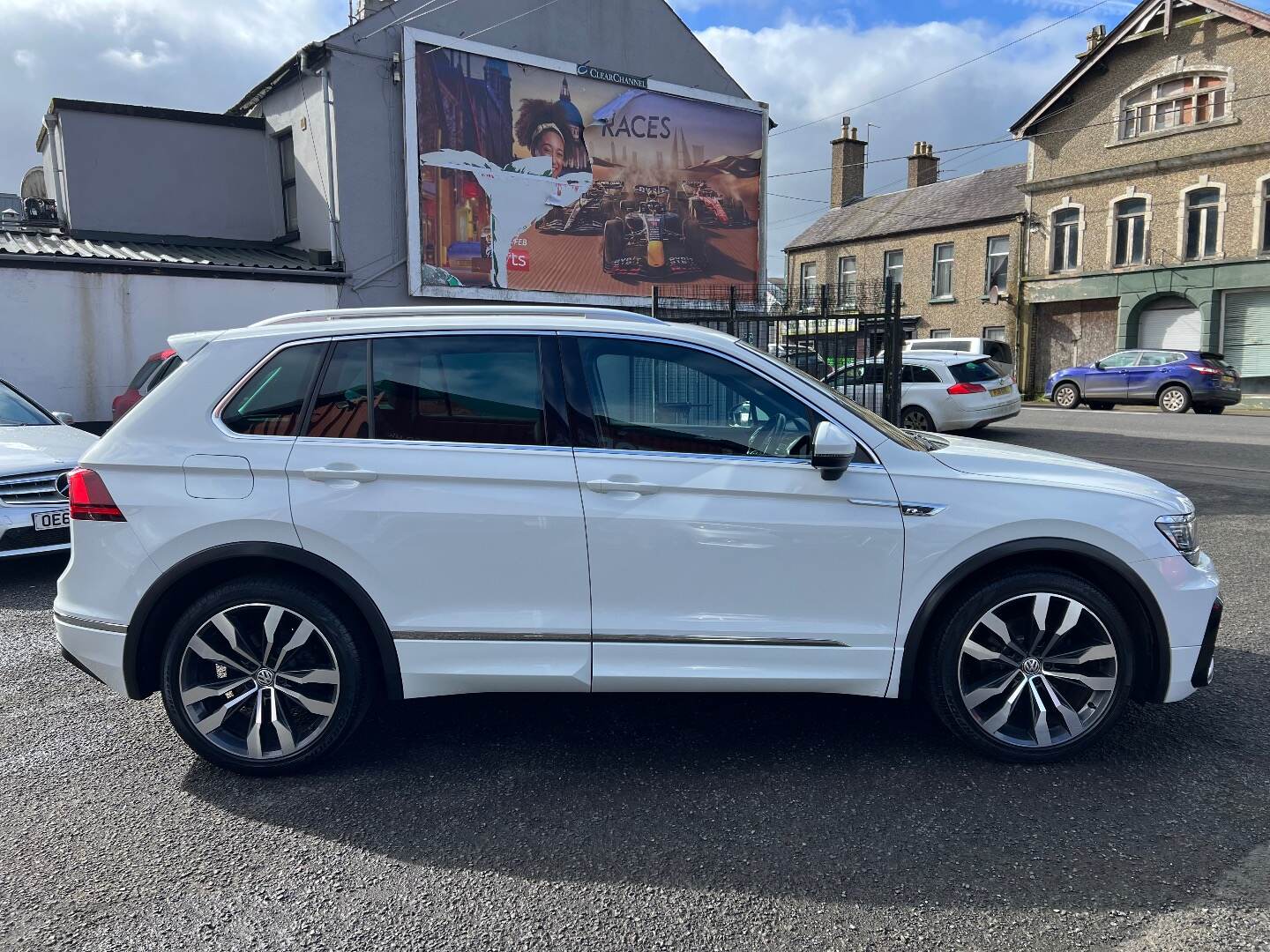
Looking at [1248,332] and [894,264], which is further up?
[894,264]

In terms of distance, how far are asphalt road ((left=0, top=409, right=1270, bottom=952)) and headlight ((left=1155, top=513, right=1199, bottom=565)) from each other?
0.80 m

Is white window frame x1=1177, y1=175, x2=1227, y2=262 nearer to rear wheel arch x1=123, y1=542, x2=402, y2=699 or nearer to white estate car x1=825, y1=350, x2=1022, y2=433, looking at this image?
white estate car x1=825, y1=350, x2=1022, y2=433

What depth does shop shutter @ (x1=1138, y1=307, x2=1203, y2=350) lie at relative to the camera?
28578 mm

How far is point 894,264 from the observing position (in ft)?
122

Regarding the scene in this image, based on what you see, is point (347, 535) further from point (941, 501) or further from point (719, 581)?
point (941, 501)

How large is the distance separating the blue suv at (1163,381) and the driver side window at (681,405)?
874 inches

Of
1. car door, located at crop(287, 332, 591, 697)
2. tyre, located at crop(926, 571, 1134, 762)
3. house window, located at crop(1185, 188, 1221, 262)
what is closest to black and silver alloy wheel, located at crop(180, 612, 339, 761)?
car door, located at crop(287, 332, 591, 697)

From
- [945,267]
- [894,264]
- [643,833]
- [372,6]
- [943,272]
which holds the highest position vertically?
[372,6]

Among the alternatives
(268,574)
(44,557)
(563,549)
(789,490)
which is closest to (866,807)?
(789,490)

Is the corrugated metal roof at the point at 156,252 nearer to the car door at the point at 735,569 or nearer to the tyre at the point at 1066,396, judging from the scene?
the car door at the point at 735,569

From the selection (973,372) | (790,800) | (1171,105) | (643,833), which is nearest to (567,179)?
(973,372)

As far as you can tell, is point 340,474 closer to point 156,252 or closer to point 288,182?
point 156,252

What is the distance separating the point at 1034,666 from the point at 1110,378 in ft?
75.8

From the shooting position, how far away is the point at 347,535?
3469 mm
